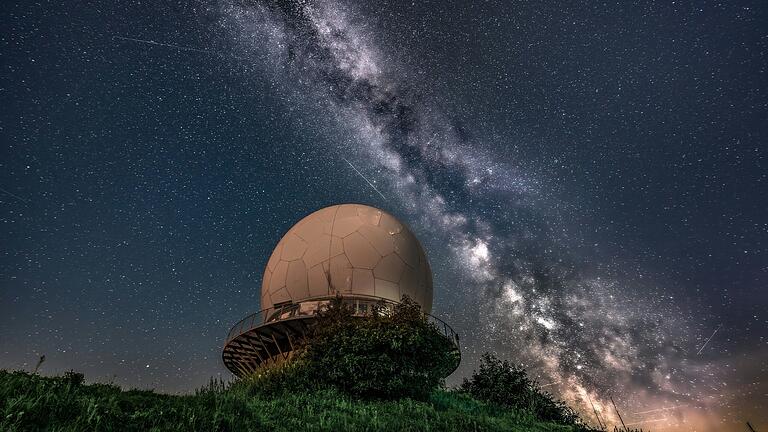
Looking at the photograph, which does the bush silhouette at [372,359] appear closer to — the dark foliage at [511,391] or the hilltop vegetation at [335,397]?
the hilltop vegetation at [335,397]

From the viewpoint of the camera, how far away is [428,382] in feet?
40.8

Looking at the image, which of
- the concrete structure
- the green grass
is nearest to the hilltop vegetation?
the green grass

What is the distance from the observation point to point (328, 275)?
19.3 m

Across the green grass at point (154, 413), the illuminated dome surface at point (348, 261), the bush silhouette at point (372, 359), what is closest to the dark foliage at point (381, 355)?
the bush silhouette at point (372, 359)

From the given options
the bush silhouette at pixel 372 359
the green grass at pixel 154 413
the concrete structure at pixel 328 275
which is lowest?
the green grass at pixel 154 413

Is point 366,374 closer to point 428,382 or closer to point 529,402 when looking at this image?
point 428,382

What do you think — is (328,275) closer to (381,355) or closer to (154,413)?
(381,355)

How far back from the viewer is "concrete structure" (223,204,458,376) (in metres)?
18.0

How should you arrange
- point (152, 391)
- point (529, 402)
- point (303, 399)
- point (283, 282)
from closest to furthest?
point (152, 391) < point (303, 399) < point (529, 402) < point (283, 282)

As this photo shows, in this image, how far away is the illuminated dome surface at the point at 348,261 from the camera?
19359 millimetres

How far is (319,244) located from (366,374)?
10.0 meters

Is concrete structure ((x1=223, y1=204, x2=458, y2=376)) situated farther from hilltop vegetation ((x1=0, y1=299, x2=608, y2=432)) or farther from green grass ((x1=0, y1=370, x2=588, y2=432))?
green grass ((x1=0, y1=370, x2=588, y2=432))

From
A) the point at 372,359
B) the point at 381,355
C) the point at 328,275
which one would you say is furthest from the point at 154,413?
the point at 328,275

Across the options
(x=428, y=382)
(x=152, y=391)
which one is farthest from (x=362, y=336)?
(x=152, y=391)
